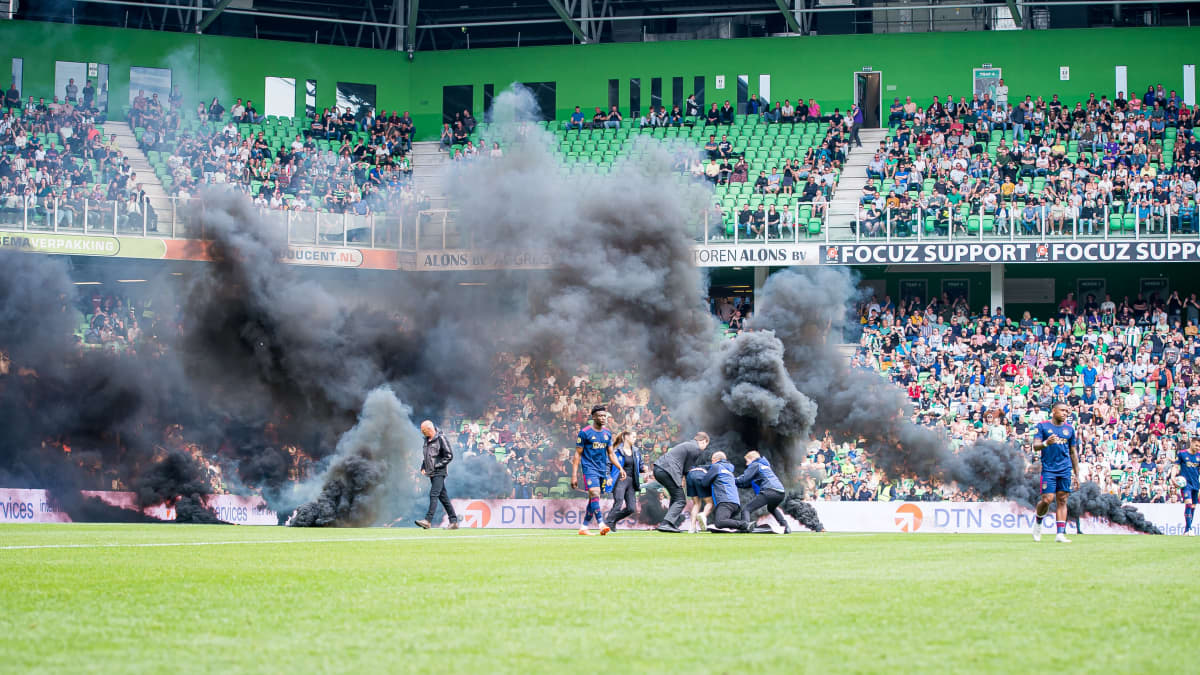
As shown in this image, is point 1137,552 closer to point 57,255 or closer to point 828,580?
point 828,580

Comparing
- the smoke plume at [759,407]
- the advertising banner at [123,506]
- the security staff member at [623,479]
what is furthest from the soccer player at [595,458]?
the advertising banner at [123,506]

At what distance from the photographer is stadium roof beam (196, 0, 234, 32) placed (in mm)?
39688

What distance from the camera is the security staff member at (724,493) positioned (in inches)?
782

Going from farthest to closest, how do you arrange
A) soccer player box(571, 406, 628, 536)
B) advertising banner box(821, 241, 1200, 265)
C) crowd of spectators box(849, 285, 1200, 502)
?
1. advertising banner box(821, 241, 1200, 265)
2. crowd of spectators box(849, 285, 1200, 502)
3. soccer player box(571, 406, 628, 536)

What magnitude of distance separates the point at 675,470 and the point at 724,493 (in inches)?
38.0

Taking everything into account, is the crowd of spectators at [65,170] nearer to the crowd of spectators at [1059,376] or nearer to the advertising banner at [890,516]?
the advertising banner at [890,516]

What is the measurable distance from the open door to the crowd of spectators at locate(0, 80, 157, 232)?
22.3m

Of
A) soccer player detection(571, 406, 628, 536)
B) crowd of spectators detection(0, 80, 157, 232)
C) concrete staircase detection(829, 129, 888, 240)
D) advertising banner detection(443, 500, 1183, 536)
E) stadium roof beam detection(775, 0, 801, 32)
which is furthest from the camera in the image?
stadium roof beam detection(775, 0, 801, 32)

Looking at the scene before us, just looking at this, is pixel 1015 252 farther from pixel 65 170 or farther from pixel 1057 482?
pixel 65 170

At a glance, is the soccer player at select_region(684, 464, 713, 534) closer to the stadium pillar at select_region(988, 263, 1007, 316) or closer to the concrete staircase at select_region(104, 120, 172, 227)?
the stadium pillar at select_region(988, 263, 1007, 316)

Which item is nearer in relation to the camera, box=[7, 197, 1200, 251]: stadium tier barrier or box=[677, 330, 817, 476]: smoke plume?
box=[677, 330, 817, 476]: smoke plume

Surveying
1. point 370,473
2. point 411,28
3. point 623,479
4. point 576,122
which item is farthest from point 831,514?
point 411,28

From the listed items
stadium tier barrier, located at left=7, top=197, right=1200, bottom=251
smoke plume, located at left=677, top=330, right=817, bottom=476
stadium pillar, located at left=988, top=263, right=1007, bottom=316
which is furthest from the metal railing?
stadium pillar, located at left=988, top=263, right=1007, bottom=316

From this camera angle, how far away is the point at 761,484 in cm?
2000
